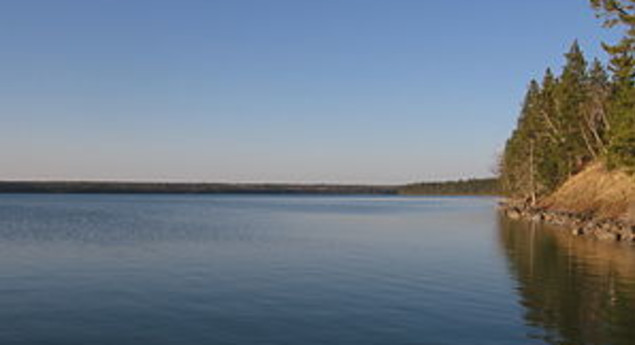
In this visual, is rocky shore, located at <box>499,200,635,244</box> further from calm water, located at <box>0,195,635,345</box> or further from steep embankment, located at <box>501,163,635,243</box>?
calm water, located at <box>0,195,635,345</box>

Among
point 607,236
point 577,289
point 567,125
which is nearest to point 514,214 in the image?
point 567,125

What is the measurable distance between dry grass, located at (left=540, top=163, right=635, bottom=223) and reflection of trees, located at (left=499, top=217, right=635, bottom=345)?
1712 centimetres

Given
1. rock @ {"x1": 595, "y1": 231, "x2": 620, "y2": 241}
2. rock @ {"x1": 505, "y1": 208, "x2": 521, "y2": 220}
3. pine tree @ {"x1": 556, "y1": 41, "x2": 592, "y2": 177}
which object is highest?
pine tree @ {"x1": 556, "y1": 41, "x2": 592, "y2": 177}

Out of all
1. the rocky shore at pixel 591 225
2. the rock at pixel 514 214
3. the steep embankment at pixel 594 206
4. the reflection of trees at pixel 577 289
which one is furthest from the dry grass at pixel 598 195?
the reflection of trees at pixel 577 289

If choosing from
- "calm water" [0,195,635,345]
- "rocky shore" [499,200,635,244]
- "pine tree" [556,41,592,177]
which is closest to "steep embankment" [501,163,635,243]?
"rocky shore" [499,200,635,244]

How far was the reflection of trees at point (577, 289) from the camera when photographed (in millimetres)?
19047

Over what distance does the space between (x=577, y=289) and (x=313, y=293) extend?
39.4 feet

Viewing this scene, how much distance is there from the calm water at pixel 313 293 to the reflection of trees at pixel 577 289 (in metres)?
0.07

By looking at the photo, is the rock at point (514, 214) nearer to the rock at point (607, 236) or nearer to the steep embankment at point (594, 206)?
the steep embankment at point (594, 206)

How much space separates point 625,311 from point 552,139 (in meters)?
80.7

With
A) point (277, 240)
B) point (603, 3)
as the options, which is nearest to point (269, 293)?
point (277, 240)

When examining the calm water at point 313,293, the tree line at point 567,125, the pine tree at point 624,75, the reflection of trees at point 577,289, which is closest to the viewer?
the calm water at point 313,293

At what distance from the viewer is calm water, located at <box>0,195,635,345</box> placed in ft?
61.5

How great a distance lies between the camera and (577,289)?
2698 centimetres
